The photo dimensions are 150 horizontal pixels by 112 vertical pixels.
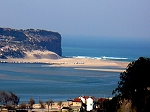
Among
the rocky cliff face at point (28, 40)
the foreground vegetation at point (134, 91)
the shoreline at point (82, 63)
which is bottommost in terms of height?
the foreground vegetation at point (134, 91)

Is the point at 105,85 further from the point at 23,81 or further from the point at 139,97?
the point at 139,97

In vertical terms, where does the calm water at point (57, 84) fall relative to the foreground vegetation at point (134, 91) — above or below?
above

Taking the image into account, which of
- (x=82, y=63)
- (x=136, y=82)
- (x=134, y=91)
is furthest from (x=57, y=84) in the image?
(x=134, y=91)

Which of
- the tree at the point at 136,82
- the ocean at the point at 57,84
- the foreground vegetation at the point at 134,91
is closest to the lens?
the foreground vegetation at the point at 134,91

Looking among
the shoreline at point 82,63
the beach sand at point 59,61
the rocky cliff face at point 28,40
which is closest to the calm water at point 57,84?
the shoreline at point 82,63

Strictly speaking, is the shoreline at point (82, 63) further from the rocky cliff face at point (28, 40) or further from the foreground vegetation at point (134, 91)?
the foreground vegetation at point (134, 91)

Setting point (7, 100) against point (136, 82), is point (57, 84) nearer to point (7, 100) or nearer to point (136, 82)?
point (7, 100)

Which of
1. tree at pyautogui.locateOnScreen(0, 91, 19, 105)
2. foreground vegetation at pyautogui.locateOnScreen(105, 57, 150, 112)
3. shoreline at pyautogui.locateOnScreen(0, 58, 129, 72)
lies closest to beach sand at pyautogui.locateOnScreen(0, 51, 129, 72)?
shoreline at pyautogui.locateOnScreen(0, 58, 129, 72)

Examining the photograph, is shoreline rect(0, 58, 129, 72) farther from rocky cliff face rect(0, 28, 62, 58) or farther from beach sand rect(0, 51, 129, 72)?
rocky cliff face rect(0, 28, 62, 58)
